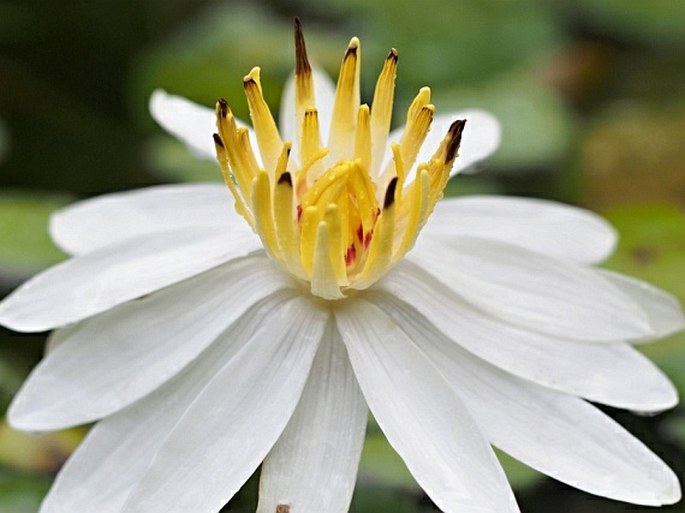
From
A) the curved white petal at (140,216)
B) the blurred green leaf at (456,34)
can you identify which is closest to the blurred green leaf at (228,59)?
the blurred green leaf at (456,34)

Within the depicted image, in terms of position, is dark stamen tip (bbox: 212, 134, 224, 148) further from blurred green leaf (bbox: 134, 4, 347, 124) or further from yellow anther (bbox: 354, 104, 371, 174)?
blurred green leaf (bbox: 134, 4, 347, 124)

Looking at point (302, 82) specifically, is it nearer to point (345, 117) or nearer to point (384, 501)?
point (345, 117)

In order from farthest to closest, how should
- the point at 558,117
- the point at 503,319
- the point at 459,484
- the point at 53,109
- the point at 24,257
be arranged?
the point at 53,109
the point at 558,117
the point at 24,257
the point at 503,319
the point at 459,484


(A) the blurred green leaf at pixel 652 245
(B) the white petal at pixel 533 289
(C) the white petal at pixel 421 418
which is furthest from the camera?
(A) the blurred green leaf at pixel 652 245

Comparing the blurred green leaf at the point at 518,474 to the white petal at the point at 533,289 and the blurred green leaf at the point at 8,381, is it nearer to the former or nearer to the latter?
the white petal at the point at 533,289

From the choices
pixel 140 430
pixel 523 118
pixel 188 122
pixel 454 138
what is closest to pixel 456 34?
pixel 523 118

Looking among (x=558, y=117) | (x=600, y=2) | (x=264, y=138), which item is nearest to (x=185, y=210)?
(x=264, y=138)

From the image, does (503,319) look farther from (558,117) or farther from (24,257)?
(558,117)
